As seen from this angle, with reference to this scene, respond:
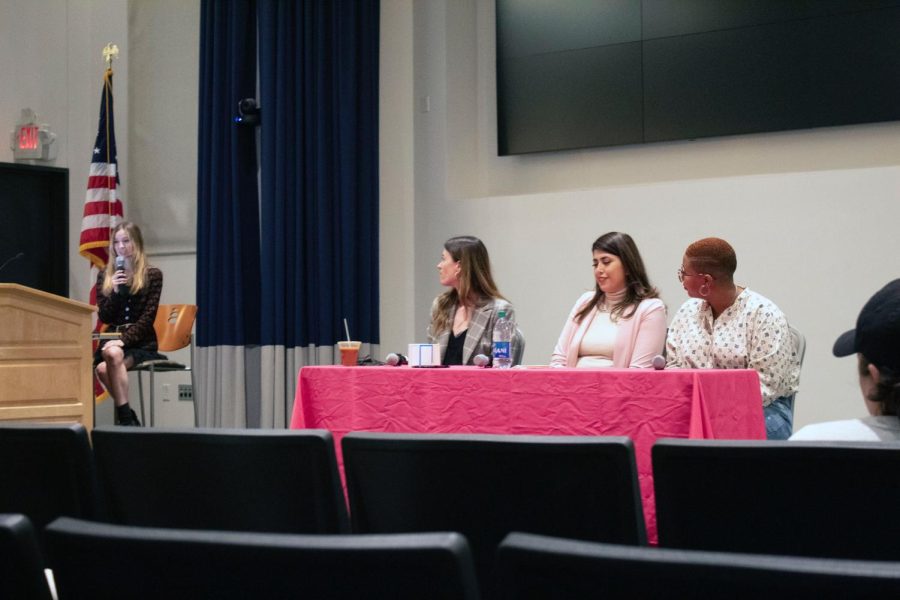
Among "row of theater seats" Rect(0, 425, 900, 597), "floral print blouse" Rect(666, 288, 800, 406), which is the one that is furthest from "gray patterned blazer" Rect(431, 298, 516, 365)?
"row of theater seats" Rect(0, 425, 900, 597)

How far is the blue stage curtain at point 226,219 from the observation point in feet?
21.4

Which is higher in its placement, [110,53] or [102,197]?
[110,53]

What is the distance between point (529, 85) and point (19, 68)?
13.1ft

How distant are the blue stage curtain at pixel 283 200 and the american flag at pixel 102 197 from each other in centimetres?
75

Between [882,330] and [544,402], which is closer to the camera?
[882,330]

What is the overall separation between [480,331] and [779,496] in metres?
2.79

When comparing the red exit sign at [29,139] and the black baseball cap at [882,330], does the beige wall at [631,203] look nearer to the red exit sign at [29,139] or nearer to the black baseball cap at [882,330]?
the red exit sign at [29,139]

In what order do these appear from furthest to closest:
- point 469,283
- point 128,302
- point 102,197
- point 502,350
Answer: point 102,197 → point 128,302 → point 469,283 → point 502,350

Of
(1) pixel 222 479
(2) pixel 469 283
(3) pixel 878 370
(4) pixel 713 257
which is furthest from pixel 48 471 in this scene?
(2) pixel 469 283

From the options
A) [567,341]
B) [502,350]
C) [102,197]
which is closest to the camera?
[502,350]

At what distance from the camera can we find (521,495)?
1.47 metres

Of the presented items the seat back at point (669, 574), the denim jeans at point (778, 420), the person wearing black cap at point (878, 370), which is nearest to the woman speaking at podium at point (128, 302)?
the denim jeans at point (778, 420)

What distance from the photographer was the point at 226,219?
6.63 metres

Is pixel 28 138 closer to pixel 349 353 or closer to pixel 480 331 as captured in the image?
pixel 480 331
